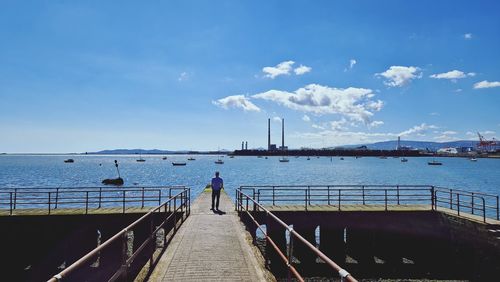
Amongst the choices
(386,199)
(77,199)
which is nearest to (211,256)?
(386,199)

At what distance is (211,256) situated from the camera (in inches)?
356

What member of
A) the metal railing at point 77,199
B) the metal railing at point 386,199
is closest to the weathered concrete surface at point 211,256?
the metal railing at point 386,199

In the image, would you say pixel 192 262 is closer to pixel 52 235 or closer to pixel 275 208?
pixel 275 208

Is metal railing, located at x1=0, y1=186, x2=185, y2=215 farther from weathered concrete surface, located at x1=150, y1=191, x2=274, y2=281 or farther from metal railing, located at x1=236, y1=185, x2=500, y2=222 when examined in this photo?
metal railing, located at x1=236, y1=185, x2=500, y2=222

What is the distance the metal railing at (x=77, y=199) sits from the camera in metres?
17.9

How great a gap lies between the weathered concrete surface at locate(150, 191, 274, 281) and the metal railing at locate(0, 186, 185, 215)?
512 cm

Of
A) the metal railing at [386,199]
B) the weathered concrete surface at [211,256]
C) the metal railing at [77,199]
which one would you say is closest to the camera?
the weathered concrete surface at [211,256]

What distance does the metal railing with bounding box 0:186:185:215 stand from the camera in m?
17.9

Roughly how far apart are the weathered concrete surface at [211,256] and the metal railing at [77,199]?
16.8ft

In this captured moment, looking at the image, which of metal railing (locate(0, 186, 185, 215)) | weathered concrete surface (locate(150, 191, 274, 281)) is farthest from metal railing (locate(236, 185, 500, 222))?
metal railing (locate(0, 186, 185, 215))

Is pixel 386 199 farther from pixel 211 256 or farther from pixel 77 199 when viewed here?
pixel 77 199

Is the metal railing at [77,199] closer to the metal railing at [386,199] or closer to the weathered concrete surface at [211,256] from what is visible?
the weathered concrete surface at [211,256]

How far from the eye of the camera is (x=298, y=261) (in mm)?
17750

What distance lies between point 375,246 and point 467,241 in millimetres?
4031
